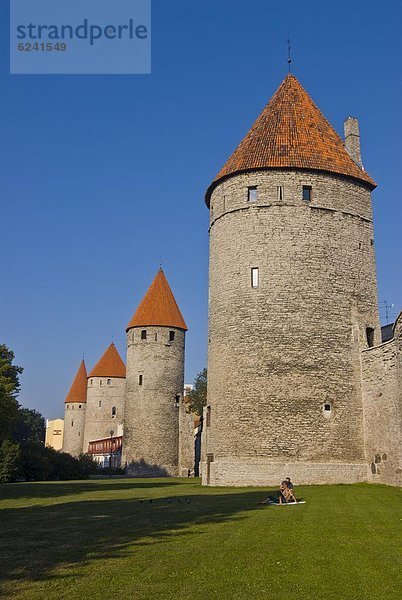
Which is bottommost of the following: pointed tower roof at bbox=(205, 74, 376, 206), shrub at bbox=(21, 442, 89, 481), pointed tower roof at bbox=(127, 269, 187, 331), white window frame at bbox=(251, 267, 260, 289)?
shrub at bbox=(21, 442, 89, 481)

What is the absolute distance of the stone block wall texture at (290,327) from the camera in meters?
22.2

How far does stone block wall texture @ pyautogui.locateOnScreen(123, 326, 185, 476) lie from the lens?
42062 mm

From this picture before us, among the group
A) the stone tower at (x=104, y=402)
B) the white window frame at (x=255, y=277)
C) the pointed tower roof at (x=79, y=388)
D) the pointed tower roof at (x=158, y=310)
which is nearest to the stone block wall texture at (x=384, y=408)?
the white window frame at (x=255, y=277)

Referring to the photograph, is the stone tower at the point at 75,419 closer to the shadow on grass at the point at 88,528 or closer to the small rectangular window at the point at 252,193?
the small rectangular window at the point at 252,193

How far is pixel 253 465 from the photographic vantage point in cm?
2208

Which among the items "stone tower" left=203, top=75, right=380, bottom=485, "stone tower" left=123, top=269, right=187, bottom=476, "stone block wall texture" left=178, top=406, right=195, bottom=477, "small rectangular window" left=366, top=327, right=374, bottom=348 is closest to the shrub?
"stone tower" left=123, top=269, right=187, bottom=476

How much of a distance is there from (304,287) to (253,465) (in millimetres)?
7045

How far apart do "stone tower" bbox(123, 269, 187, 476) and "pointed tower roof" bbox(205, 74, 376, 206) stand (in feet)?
62.4

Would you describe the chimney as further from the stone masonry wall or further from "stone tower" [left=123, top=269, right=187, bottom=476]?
the stone masonry wall

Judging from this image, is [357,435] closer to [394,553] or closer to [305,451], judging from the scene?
[305,451]

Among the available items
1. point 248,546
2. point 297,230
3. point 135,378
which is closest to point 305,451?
point 297,230

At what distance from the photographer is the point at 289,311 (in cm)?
2300

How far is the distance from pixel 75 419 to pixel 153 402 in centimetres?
2709

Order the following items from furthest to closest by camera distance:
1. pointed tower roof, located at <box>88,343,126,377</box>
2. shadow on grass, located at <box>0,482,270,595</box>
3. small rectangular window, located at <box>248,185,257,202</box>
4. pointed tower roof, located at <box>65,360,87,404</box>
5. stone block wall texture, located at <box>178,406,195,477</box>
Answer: pointed tower roof, located at <box>65,360,87,404</box> < pointed tower roof, located at <box>88,343,126,377</box> < stone block wall texture, located at <box>178,406,195,477</box> < small rectangular window, located at <box>248,185,257,202</box> < shadow on grass, located at <box>0,482,270,595</box>
